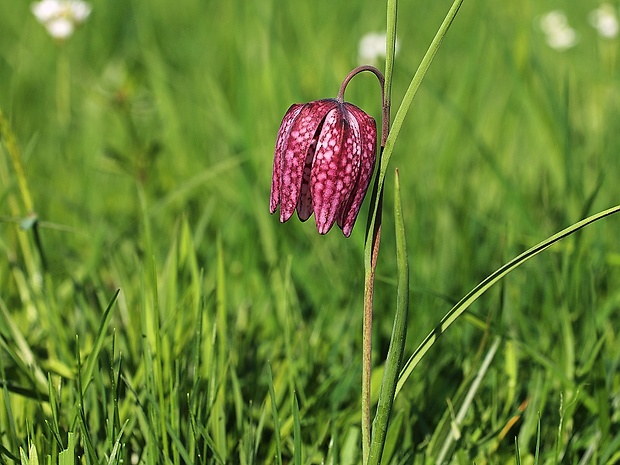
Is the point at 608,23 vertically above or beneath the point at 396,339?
above

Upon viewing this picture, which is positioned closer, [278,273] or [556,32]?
[278,273]

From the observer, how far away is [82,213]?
1901 mm

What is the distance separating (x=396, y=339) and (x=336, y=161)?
0.59ft

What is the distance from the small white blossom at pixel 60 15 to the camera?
2061 mm

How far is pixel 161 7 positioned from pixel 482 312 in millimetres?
2793

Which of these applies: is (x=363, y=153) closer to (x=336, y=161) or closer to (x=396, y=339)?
(x=336, y=161)

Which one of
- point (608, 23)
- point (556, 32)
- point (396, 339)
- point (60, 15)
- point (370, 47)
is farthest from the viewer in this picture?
point (556, 32)

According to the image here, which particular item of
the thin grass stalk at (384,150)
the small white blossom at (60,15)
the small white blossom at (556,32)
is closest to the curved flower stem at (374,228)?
the thin grass stalk at (384,150)

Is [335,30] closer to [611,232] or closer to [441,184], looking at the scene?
[441,184]

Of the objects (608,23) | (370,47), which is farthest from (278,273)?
(608,23)

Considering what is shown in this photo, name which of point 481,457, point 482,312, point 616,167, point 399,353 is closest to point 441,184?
point 616,167

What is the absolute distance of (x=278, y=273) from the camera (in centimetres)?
164

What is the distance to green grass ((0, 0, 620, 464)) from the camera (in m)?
1.13

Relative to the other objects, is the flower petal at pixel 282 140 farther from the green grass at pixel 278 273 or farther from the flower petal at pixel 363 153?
the green grass at pixel 278 273
